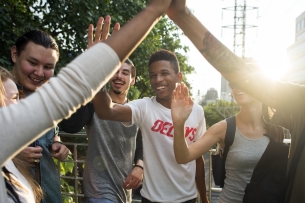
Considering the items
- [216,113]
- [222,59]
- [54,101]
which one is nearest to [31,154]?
[54,101]

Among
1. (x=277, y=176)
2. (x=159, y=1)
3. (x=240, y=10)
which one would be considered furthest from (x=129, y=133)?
(x=240, y=10)

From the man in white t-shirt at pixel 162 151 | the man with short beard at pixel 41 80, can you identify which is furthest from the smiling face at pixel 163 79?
the man with short beard at pixel 41 80

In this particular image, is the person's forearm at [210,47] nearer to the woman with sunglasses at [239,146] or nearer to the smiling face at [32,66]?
the woman with sunglasses at [239,146]

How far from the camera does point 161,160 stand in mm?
2861

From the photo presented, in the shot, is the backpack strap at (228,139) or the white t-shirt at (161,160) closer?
the backpack strap at (228,139)

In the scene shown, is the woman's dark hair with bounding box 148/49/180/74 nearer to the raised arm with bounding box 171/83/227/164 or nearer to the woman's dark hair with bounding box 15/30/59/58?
the raised arm with bounding box 171/83/227/164

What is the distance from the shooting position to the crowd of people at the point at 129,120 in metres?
1.10

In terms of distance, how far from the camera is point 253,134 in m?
2.74

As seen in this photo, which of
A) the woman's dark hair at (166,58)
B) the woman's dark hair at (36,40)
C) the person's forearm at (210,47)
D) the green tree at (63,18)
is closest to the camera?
the person's forearm at (210,47)

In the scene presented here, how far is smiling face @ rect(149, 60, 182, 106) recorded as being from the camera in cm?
314

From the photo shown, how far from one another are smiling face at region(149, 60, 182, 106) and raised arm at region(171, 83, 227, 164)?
64 cm

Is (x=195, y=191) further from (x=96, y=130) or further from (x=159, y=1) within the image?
(x=159, y=1)

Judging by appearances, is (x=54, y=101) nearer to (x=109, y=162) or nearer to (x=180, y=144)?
(x=180, y=144)

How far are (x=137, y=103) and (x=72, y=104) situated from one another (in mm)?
1931
